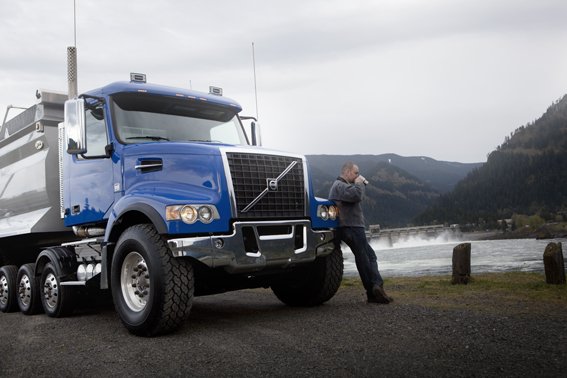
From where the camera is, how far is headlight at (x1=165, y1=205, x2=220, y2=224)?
6.48 meters

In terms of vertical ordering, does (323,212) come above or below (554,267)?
above

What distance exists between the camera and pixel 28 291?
9.77m

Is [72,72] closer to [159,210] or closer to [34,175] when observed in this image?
[34,175]

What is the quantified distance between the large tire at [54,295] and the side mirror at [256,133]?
3715 mm

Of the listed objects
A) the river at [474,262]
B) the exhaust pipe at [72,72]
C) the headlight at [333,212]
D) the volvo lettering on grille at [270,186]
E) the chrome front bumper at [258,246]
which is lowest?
the river at [474,262]

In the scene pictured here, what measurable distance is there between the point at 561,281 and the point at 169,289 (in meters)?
8.14

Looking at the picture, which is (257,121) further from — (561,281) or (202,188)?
(561,281)

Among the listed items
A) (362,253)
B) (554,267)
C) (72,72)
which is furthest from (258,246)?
(554,267)

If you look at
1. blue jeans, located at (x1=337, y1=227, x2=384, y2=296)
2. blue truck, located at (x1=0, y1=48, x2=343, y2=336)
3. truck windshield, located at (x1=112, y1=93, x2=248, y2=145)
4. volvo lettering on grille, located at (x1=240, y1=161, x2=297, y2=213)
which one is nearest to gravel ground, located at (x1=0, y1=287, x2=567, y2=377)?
blue jeans, located at (x1=337, y1=227, x2=384, y2=296)

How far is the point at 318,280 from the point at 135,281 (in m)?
2.81

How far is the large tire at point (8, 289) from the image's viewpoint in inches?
409

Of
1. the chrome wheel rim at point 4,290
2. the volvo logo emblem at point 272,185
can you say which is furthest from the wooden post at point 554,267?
the chrome wheel rim at point 4,290

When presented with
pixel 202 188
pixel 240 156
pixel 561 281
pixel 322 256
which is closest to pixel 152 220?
pixel 202 188

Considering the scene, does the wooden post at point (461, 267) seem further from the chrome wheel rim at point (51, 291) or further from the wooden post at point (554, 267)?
the chrome wheel rim at point (51, 291)
